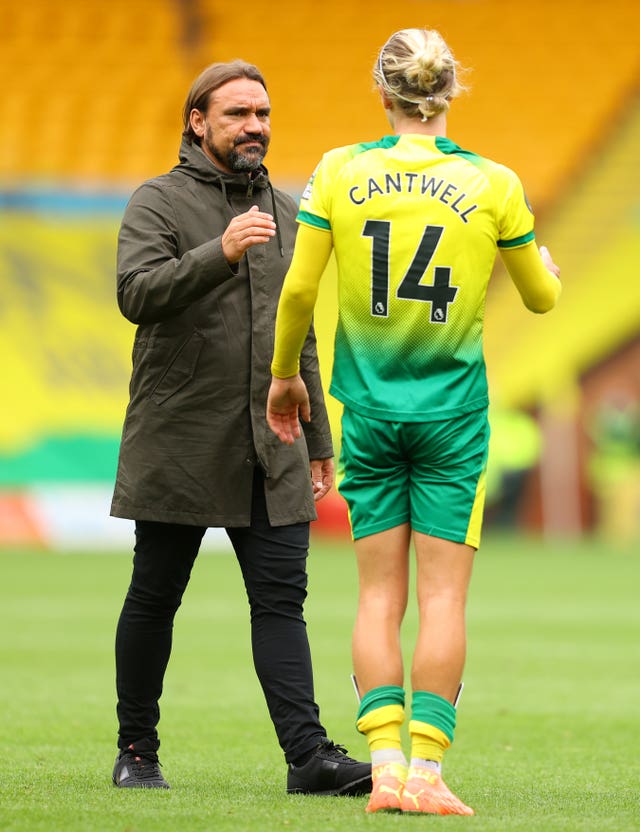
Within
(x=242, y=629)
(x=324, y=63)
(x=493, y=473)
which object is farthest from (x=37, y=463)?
(x=242, y=629)

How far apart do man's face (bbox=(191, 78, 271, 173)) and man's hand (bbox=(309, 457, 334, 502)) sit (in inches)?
34.7

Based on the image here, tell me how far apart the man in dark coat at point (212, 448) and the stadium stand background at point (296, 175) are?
13.2m

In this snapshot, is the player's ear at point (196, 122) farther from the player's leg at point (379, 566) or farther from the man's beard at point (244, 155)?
the player's leg at point (379, 566)

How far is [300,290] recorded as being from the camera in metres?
3.82

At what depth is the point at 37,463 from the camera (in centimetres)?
1836

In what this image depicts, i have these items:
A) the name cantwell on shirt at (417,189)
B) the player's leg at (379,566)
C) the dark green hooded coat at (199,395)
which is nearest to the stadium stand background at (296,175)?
the dark green hooded coat at (199,395)

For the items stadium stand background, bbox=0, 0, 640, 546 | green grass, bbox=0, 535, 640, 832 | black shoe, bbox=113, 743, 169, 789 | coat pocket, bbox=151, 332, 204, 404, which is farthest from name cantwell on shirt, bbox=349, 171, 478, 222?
stadium stand background, bbox=0, 0, 640, 546

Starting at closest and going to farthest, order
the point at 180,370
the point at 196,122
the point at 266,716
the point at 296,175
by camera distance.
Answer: the point at 180,370 → the point at 196,122 → the point at 266,716 → the point at 296,175

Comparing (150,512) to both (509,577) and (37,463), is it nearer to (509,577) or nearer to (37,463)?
(509,577)

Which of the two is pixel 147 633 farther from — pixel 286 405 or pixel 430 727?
pixel 430 727

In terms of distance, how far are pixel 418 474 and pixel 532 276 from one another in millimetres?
566

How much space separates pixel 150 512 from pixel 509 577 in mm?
9412

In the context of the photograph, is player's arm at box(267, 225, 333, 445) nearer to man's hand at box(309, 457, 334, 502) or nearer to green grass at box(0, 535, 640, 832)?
man's hand at box(309, 457, 334, 502)

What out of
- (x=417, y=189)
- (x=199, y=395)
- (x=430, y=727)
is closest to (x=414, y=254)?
(x=417, y=189)
